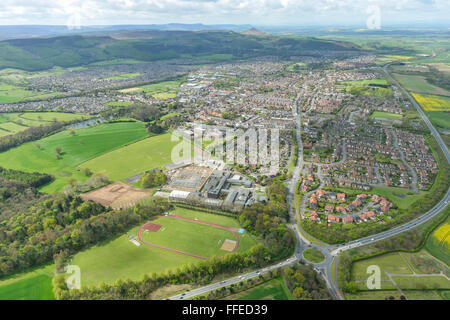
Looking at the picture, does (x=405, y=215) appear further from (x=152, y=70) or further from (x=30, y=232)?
(x=152, y=70)

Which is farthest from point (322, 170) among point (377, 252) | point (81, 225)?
point (81, 225)

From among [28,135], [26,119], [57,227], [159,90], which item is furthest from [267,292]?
[159,90]

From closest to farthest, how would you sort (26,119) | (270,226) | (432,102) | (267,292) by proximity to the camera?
(267,292)
(270,226)
(26,119)
(432,102)

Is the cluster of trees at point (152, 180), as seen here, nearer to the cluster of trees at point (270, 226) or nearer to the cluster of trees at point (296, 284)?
the cluster of trees at point (270, 226)

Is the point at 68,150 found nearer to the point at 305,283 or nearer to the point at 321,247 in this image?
the point at 321,247

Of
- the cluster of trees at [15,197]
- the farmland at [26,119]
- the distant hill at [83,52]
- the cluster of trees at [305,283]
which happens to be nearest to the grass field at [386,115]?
the cluster of trees at [305,283]


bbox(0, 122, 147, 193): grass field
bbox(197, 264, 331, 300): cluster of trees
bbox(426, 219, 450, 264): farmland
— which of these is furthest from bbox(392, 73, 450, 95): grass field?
bbox(0, 122, 147, 193): grass field
